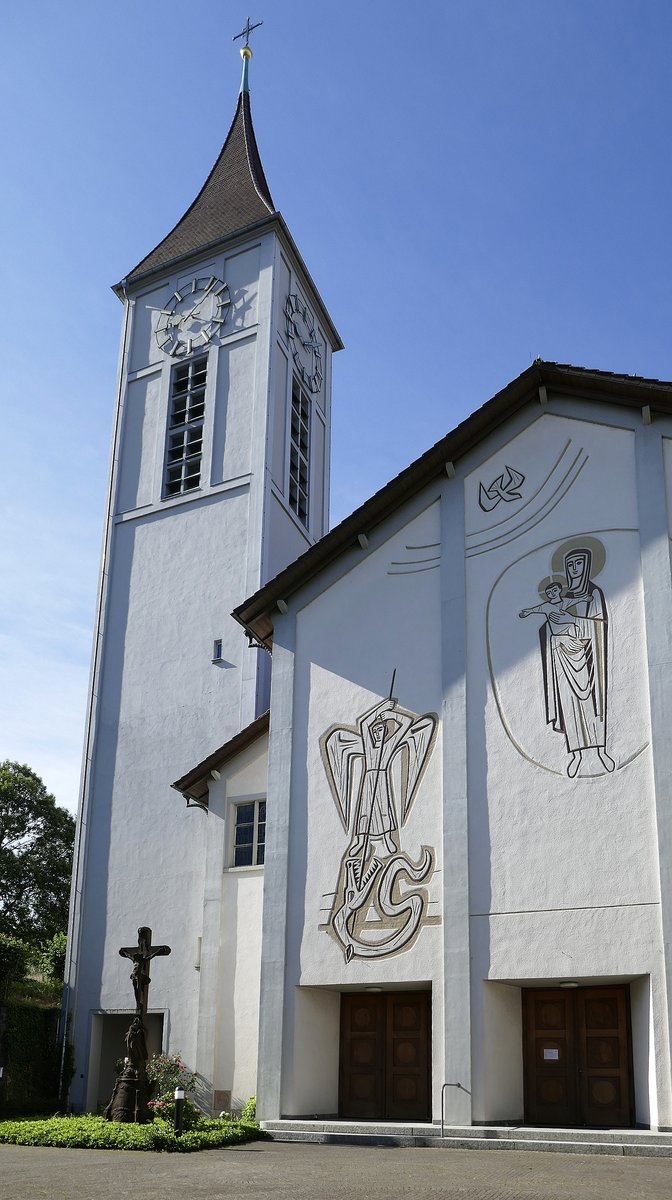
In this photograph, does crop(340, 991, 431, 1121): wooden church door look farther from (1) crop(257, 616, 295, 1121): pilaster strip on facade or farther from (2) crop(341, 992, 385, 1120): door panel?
(1) crop(257, 616, 295, 1121): pilaster strip on facade

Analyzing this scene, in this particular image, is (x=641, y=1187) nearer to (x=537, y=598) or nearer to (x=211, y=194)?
(x=537, y=598)

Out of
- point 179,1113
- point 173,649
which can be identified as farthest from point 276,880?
point 173,649

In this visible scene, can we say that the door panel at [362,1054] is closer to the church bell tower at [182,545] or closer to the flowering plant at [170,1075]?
the flowering plant at [170,1075]

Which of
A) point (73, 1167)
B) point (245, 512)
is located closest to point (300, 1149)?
point (73, 1167)

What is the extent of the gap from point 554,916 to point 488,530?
19.5 feet

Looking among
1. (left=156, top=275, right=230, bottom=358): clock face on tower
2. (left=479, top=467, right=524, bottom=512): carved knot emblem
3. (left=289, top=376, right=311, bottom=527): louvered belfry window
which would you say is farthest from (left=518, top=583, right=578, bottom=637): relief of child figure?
(left=156, top=275, right=230, bottom=358): clock face on tower

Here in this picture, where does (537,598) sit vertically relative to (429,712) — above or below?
above

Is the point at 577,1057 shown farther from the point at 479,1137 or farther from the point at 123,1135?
the point at 123,1135

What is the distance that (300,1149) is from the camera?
14.1 meters

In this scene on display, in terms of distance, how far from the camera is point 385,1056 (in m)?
17.4

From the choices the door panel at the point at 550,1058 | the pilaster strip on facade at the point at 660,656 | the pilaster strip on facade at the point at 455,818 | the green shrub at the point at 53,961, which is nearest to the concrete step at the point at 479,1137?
the pilaster strip on facade at the point at 455,818

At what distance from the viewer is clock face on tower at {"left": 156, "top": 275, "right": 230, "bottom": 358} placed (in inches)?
1156

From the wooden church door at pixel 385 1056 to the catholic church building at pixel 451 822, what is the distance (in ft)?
0.13

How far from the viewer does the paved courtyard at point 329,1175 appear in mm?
9875
